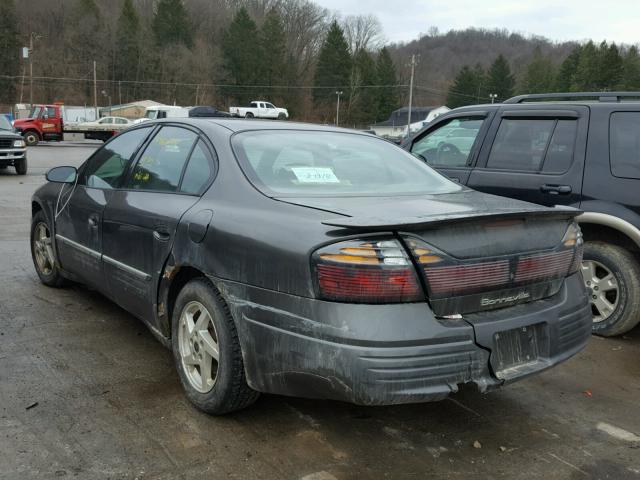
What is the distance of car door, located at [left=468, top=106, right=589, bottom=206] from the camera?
466cm

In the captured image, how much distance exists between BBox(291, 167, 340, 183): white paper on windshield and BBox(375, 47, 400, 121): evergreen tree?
94.5 m

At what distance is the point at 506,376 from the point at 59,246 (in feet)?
12.1

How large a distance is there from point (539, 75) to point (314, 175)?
299 feet

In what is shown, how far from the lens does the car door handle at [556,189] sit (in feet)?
15.2

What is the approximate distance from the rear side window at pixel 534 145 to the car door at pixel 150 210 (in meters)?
2.86

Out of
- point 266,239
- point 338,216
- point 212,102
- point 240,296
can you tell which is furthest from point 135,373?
point 212,102

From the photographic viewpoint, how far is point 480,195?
345 centimetres

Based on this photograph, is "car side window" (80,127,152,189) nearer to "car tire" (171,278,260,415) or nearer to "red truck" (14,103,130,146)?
"car tire" (171,278,260,415)

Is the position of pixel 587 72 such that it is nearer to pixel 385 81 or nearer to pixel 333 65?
pixel 385 81

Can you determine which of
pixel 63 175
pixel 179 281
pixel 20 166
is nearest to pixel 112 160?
pixel 63 175

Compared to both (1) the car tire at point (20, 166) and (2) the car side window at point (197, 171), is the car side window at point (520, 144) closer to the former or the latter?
(2) the car side window at point (197, 171)

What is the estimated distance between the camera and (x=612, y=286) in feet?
15.0

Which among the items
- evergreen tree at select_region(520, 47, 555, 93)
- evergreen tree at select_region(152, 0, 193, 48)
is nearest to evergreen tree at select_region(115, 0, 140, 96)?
evergreen tree at select_region(152, 0, 193, 48)

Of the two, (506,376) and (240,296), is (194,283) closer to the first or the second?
(240,296)
